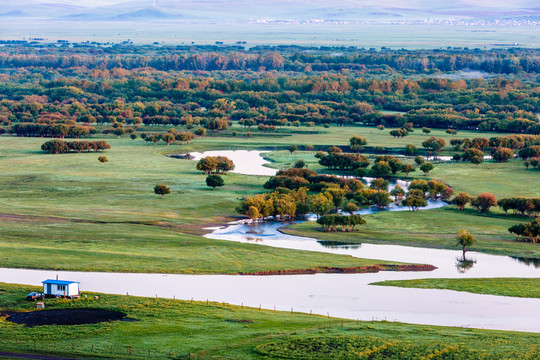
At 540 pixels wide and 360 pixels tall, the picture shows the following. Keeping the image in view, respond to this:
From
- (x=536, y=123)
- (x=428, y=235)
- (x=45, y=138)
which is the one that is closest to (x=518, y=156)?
(x=536, y=123)

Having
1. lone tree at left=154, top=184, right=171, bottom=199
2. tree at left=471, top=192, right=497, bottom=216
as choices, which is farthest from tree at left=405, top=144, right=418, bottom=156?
lone tree at left=154, top=184, right=171, bottom=199

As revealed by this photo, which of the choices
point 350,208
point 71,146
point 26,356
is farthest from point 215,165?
point 26,356

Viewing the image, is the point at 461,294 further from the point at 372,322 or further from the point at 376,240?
the point at 376,240

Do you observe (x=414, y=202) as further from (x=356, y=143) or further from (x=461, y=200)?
(x=356, y=143)

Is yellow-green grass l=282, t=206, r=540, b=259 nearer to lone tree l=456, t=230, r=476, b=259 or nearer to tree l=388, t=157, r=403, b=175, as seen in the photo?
lone tree l=456, t=230, r=476, b=259

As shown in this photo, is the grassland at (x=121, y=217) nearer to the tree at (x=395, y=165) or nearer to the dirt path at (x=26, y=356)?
the tree at (x=395, y=165)
